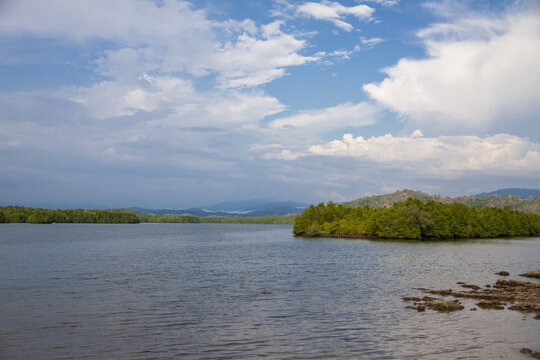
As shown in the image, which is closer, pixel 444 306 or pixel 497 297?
pixel 444 306

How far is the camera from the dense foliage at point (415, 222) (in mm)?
137875

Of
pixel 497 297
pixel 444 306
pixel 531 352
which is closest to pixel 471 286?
pixel 497 297

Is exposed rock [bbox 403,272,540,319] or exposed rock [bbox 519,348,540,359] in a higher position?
exposed rock [bbox 519,348,540,359]

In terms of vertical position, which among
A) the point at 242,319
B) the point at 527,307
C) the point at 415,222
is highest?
the point at 415,222

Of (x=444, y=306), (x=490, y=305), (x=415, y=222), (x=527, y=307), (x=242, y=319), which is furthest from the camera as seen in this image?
(x=415, y=222)

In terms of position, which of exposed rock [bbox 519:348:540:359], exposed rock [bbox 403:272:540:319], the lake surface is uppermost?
exposed rock [bbox 519:348:540:359]

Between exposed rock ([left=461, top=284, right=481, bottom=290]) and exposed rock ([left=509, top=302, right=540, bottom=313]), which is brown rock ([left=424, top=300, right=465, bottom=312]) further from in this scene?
exposed rock ([left=461, top=284, right=481, bottom=290])

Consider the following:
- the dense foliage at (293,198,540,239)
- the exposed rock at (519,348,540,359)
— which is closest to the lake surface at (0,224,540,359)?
the exposed rock at (519,348,540,359)

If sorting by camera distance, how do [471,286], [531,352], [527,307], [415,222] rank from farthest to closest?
1. [415,222]
2. [471,286]
3. [527,307]
4. [531,352]

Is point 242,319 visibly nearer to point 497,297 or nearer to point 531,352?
point 531,352

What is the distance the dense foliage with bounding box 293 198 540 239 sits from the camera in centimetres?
13788

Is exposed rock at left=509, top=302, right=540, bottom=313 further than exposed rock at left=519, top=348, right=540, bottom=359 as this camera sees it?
Yes

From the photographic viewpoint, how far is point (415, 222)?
138375 millimetres

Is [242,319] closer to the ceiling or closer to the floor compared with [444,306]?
closer to the floor
